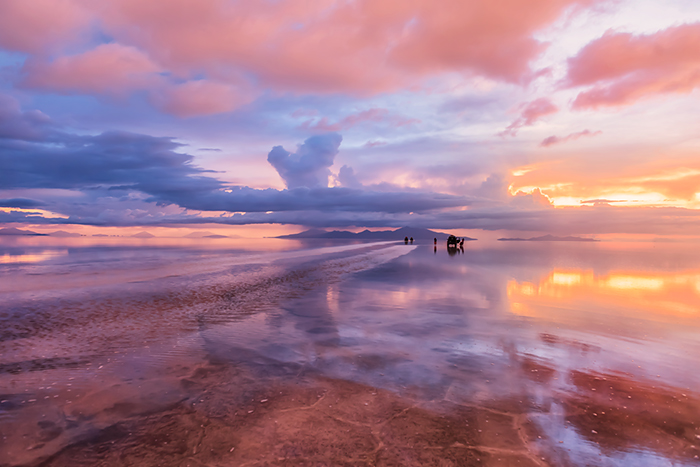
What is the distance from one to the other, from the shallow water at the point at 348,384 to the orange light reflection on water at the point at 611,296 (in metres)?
0.29

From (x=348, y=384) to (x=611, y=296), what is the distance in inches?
778

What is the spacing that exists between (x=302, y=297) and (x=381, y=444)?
45.9ft

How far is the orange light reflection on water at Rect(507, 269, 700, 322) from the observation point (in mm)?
16141

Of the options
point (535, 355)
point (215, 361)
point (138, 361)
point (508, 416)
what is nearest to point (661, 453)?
point (508, 416)

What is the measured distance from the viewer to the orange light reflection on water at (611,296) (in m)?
16.1

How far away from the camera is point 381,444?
18.5 feet

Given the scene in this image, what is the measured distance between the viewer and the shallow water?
219 inches

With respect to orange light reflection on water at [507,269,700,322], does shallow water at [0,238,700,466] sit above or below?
above

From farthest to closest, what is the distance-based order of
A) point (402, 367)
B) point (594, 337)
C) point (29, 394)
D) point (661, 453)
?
point (594, 337) → point (402, 367) → point (29, 394) → point (661, 453)

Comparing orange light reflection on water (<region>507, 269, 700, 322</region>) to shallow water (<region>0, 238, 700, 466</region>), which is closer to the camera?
shallow water (<region>0, 238, 700, 466</region>)

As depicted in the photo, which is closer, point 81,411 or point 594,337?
point 81,411

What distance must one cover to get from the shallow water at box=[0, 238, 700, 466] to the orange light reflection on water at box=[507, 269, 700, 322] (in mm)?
295

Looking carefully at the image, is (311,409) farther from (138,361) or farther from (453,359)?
(138,361)

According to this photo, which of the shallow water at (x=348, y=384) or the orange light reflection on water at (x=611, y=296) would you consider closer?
the shallow water at (x=348, y=384)
